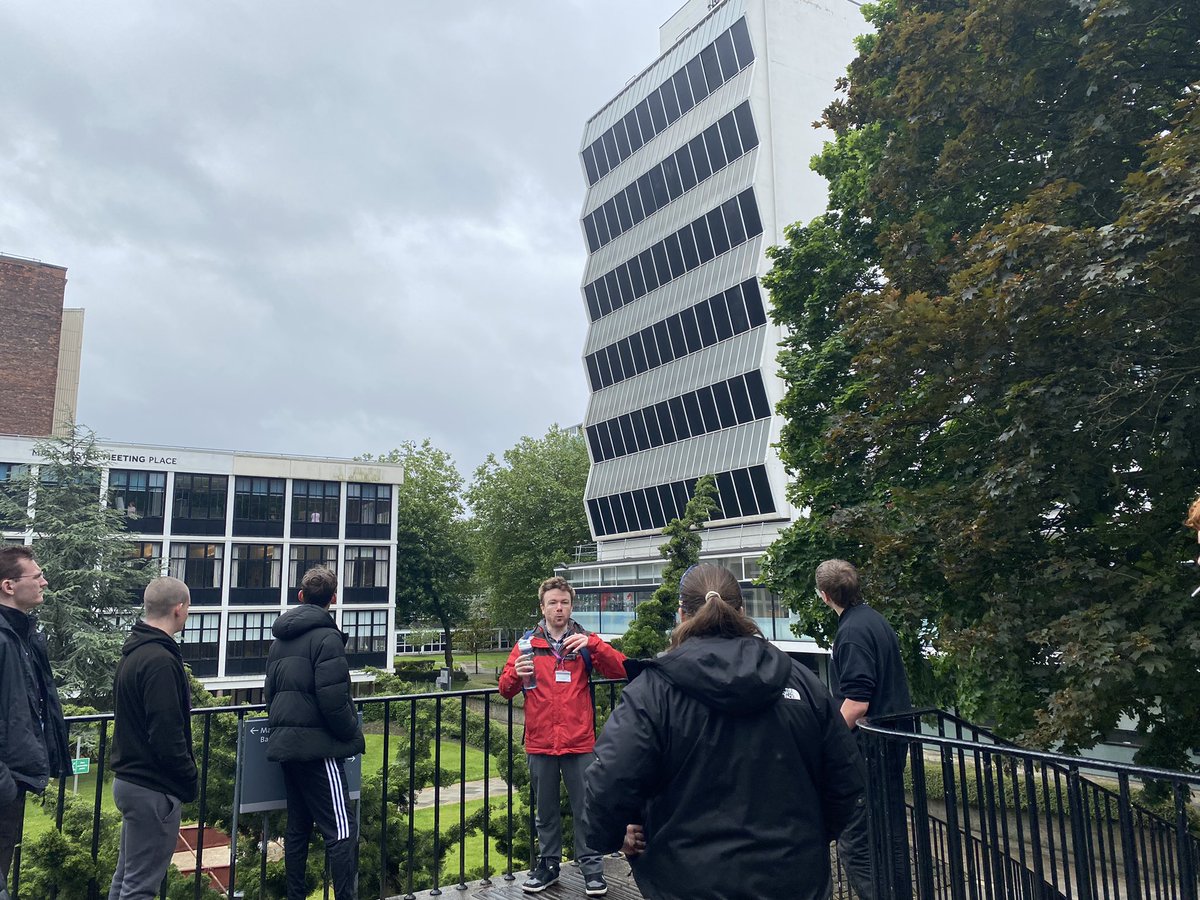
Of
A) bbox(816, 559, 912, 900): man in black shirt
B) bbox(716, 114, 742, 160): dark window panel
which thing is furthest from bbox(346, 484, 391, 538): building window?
bbox(816, 559, 912, 900): man in black shirt

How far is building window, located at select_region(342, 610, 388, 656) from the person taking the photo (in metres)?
54.6

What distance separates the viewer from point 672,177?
157 feet

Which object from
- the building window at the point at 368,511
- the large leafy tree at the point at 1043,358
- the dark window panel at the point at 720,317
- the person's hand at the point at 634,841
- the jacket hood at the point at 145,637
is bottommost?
the person's hand at the point at 634,841

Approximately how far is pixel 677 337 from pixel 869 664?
139 feet

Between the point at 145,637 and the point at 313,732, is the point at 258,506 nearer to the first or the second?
the point at 313,732

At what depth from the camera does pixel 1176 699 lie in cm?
809

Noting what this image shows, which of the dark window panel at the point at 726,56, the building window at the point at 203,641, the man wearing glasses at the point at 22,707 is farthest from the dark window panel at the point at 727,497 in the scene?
the man wearing glasses at the point at 22,707

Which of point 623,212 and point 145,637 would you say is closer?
point 145,637

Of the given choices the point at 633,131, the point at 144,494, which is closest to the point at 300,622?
the point at 633,131

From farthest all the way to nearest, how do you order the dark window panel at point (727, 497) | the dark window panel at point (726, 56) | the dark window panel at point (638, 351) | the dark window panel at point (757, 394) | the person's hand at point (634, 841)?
the dark window panel at point (638, 351)
the dark window panel at point (726, 56)
the dark window panel at point (727, 497)
the dark window panel at point (757, 394)
the person's hand at point (634, 841)

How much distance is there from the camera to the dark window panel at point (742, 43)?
42.9 meters

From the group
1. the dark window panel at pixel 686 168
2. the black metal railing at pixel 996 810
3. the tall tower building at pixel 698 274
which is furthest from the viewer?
the dark window panel at pixel 686 168

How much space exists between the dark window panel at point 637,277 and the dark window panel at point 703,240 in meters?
5.30

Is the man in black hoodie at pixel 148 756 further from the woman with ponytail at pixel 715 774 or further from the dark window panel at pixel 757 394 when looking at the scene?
the dark window panel at pixel 757 394
